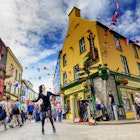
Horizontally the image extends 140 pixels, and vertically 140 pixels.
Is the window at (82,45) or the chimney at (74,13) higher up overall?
the chimney at (74,13)

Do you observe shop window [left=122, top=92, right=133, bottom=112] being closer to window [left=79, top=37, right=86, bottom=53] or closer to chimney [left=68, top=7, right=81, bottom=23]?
window [left=79, top=37, right=86, bottom=53]

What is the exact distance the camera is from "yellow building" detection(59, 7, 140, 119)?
37.4 ft

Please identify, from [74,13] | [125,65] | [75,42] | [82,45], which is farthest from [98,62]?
[74,13]

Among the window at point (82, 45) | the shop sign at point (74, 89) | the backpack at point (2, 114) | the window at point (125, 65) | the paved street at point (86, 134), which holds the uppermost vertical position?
the window at point (82, 45)

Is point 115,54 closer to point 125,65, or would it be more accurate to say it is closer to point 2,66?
point 125,65

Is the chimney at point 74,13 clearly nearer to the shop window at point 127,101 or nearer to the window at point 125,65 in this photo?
the window at point 125,65

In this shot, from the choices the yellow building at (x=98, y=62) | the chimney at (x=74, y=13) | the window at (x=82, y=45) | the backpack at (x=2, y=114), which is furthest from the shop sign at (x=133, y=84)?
the backpack at (x=2, y=114)

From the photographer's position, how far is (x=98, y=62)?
38.8 feet

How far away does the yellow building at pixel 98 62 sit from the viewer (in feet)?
37.4

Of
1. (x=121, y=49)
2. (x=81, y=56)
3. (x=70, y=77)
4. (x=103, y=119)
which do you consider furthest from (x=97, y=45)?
(x=103, y=119)

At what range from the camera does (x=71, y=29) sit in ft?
55.0

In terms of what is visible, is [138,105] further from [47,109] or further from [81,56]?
[81,56]

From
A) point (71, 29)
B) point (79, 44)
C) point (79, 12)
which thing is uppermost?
point (79, 12)

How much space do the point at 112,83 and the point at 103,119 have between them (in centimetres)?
313
